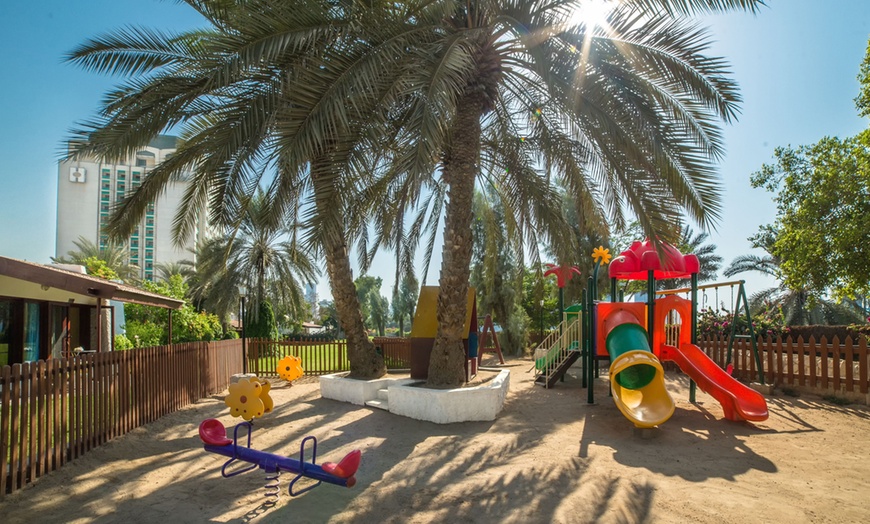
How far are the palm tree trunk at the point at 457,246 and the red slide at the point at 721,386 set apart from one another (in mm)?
3996

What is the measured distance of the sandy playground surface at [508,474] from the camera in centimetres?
488

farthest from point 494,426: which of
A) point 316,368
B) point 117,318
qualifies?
point 117,318

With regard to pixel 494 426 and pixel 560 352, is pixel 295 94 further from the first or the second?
pixel 560 352

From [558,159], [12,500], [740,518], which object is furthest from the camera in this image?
[558,159]

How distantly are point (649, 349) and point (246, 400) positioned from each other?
6784 mm

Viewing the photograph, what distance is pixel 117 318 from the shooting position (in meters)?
18.9

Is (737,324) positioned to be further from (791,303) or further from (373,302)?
(373,302)

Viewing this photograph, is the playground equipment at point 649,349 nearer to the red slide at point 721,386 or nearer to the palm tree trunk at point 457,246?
the red slide at point 721,386

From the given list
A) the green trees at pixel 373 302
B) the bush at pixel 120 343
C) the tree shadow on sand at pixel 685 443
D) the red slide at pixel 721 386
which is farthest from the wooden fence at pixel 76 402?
the green trees at pixel 373 302

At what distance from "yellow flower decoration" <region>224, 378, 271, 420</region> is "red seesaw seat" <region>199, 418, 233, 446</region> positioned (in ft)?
4.13

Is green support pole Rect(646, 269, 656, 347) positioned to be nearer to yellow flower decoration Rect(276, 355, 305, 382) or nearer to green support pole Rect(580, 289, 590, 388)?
green support pole Rect(580, 289, 590, 388)

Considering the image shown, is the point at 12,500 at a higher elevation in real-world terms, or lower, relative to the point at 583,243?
lower

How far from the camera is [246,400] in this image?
23.5ft

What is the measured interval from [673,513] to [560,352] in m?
8.57
